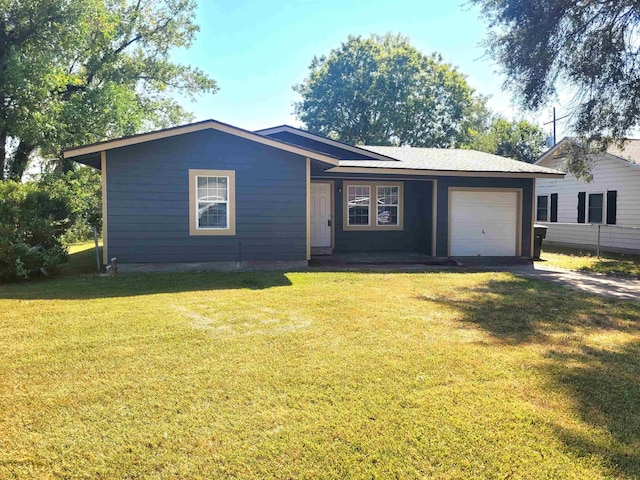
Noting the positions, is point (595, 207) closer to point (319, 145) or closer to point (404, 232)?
point (404, 232)

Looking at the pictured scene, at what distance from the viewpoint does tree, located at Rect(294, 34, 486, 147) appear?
109ft

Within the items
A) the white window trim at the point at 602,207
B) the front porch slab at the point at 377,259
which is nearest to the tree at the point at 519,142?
the white window trim at the point at 602,207

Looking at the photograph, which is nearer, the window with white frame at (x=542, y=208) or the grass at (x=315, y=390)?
the grass at (x=315, y=390)

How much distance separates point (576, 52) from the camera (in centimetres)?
1170

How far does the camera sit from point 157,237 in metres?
9.34

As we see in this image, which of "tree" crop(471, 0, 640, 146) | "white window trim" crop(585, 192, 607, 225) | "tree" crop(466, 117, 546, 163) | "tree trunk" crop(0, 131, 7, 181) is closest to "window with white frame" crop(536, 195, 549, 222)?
"white window trim" crop(585, 192, 607, 225)

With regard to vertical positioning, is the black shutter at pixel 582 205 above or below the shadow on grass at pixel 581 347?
above

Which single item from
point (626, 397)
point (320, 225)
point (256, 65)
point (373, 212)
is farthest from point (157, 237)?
point (256, 65)

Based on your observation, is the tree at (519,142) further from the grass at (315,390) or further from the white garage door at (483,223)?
the grass at (315,390)

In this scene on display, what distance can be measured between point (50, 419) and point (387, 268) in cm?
836

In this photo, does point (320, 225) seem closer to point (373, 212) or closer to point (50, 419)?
point (373, 212)

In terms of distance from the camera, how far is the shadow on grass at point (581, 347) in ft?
8.97

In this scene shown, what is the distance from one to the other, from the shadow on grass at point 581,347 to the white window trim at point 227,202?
497 cm

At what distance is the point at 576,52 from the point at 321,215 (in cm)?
861
